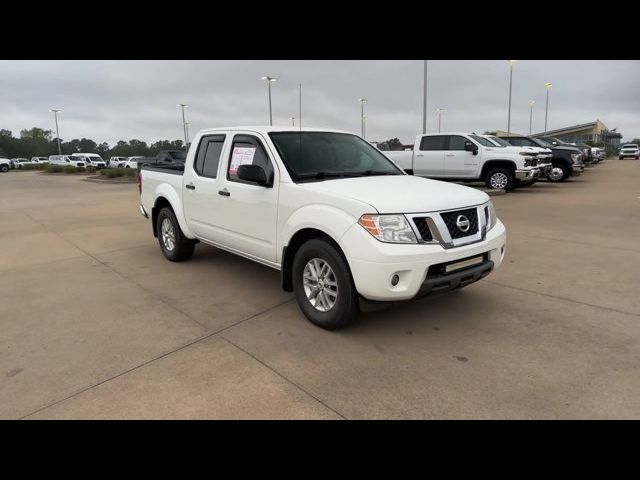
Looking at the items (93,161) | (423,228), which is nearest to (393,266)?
(423,228)

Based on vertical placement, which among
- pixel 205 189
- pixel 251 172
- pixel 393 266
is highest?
pixel 251 172

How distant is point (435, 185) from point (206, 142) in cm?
290

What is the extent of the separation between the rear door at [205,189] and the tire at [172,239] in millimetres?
417

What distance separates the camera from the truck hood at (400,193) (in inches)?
139

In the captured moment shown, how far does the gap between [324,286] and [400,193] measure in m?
1.03

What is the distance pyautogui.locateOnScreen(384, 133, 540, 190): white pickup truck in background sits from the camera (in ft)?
45.6

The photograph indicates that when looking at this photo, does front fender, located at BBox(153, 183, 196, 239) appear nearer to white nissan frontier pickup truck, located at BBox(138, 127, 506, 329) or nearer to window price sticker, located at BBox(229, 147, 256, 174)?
white nissan frontier pickup truck, located at BBox(138, 127, 506, 329)

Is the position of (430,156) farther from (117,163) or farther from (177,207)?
(117,163)

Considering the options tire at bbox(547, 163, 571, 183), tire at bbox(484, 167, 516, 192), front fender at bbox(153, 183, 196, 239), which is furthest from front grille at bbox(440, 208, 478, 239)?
tire at bbox(547, 163, 571, 183)

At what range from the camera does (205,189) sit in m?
5.32

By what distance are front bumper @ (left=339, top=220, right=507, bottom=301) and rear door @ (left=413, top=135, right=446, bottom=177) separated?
1180 centimetres
